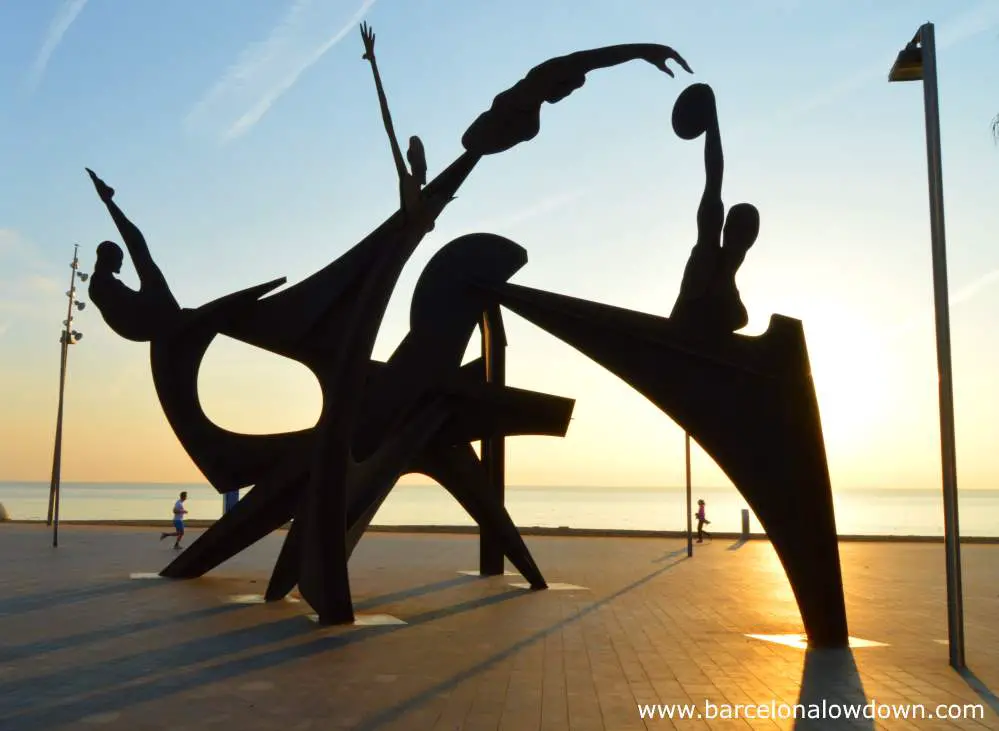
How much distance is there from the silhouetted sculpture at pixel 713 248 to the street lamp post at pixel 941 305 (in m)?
1.81

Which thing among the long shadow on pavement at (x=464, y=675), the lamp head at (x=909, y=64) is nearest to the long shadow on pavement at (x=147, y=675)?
the long shadow on pavement at (x=464, y=675)

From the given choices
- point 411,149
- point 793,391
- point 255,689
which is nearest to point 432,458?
point 411,149

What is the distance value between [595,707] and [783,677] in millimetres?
1864

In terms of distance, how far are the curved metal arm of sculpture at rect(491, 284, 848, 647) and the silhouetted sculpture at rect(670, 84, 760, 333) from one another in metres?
0.24

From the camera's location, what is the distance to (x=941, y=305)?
814cm

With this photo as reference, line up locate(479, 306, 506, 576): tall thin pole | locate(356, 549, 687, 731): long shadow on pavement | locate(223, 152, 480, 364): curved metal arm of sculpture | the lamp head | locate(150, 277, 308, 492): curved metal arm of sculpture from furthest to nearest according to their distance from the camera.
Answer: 1. locate(479, 306, 506, 576): tall thin pole
2. locate(150, 277, 308, 492): curved metal arm of sculpture
3. locate(223, 152, 480, 364): curved metal arm of sculpture
4. the lamp head
5. locate(356, 549, 687, 731): long shadow on pavement

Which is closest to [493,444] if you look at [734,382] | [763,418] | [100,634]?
[734,382]

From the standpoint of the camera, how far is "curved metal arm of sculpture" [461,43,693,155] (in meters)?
10.3

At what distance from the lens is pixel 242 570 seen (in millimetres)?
15195

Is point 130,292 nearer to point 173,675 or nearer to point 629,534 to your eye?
point 173,675

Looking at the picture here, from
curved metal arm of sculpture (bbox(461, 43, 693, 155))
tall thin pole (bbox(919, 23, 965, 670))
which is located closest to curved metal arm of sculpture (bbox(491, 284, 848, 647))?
tall thin pole (bbox(919, 23, 965, 670))

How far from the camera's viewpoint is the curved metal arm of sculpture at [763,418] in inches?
344

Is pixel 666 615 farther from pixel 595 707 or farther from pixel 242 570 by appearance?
pixel 242 570

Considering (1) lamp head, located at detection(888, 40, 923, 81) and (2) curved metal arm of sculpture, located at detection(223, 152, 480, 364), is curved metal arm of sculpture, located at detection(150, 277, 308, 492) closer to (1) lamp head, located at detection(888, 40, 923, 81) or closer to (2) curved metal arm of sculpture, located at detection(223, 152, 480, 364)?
(2) curved metal arm of sculpture, located at detection(223, 152, 480, 364)
